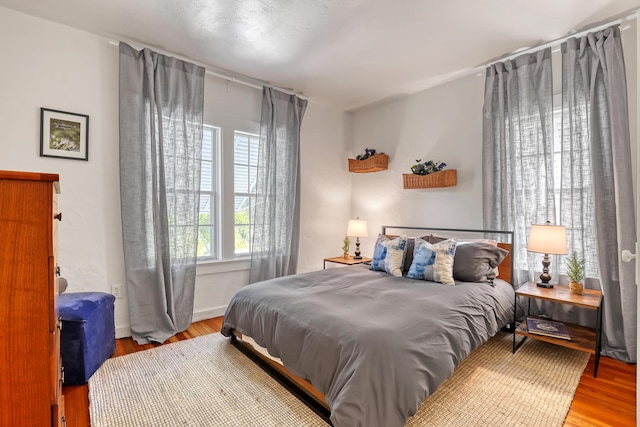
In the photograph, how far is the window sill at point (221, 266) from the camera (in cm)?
333

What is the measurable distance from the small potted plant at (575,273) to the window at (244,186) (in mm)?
3055

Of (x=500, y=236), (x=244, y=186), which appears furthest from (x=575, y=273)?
(x=244, y=186)

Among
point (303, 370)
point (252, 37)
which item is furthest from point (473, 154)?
point (303, 370)

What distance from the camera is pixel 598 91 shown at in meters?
2.53

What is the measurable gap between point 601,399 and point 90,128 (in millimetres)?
4203

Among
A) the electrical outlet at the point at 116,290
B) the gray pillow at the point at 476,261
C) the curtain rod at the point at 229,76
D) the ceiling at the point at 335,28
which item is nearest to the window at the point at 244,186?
the curtain rod at the point at 229,76

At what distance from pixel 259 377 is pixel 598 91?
11.2 feet

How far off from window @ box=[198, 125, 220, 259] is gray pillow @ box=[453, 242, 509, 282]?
2.49 metres

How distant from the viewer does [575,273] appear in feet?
8.18

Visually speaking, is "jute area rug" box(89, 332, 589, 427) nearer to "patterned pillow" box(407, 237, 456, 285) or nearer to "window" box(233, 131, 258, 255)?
"patterned pillow" box(407, 237, 456, 285)

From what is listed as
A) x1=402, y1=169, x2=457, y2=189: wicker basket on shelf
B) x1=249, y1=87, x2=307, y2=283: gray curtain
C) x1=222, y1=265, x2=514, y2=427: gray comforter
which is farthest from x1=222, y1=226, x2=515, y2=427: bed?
x1=249, y1=87, x2=307, y2=283: gray curtain

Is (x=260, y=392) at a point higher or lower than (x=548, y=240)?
lower

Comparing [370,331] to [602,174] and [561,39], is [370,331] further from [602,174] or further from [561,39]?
[561,39]

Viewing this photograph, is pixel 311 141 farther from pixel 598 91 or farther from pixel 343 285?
pixel 598 91
